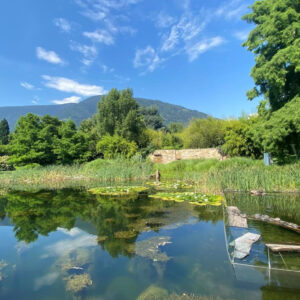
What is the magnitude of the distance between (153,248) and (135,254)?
0.41 meters

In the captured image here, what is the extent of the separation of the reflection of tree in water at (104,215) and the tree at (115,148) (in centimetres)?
1086

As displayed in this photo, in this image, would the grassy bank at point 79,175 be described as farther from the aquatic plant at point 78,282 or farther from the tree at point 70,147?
the aquatic plant at point 78,282

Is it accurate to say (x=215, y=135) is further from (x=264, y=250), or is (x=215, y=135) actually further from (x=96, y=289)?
(x=96, y=289)

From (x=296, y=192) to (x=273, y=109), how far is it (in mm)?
5768

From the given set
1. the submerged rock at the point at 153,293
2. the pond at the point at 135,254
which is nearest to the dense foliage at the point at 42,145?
the pond at the point at 135,254

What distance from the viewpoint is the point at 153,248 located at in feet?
14.1

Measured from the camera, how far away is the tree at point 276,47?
34.6ft

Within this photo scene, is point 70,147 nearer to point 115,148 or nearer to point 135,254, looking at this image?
point 115,148

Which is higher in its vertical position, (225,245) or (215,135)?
(215,135)

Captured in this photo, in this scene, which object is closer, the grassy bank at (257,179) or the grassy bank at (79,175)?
the grassy bank at (257,179)

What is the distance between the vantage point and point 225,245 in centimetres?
446

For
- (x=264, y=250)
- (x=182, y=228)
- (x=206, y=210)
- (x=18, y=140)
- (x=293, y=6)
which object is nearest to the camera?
(x=264, y=250)

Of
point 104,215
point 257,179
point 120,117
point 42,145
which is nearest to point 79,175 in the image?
point 42,145

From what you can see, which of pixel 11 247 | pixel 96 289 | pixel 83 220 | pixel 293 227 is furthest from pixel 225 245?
pixel 11 247
